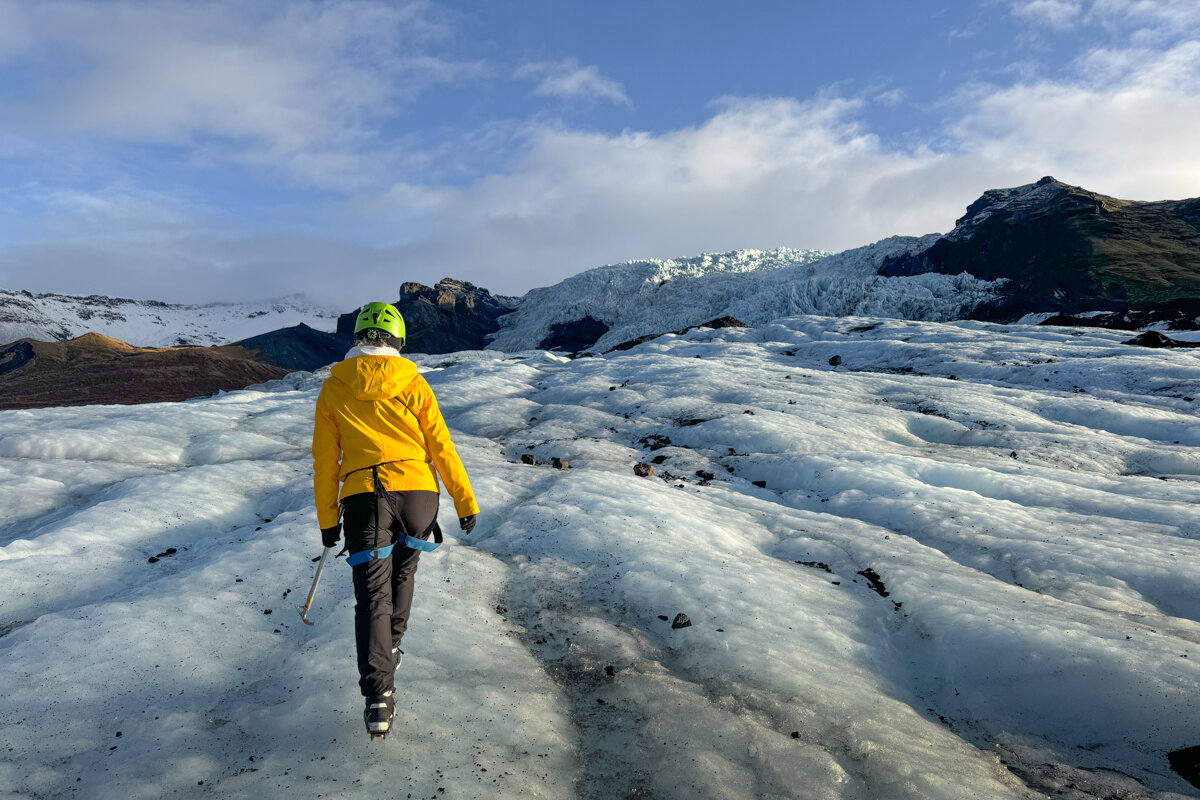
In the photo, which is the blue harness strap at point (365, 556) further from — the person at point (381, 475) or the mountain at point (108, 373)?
the mountain at point (108, 373)

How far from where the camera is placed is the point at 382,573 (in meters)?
4.70

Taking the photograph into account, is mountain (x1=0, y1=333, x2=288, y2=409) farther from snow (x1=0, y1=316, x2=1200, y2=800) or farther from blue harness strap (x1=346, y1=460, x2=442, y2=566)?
blue harness strap (x1=346, y1=460, x2=442, y2=566)

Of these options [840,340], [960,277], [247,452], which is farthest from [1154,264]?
[247,452]

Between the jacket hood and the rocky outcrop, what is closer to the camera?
the jacket hood

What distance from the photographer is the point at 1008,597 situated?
7008 millimetres

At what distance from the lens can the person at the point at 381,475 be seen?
4.64 meters

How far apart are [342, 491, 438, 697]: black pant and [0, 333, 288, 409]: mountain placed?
86.9 metres

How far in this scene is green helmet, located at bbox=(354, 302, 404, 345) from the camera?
16.7 feet

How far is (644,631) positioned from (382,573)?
3.08 m

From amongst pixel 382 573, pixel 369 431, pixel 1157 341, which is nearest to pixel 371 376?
pixel 369 431

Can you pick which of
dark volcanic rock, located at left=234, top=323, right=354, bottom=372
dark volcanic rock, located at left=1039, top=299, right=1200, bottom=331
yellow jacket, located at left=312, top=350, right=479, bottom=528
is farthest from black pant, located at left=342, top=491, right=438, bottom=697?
dark volcanic rock, located at left=234, top=323, right=354, bottom=372

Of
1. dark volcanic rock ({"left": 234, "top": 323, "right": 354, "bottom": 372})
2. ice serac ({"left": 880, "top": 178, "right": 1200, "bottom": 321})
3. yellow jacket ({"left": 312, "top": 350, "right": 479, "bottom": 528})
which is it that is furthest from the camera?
dark volcanic rock ({"left": 234, "top": 323, "right": 354, "bottom": 372})

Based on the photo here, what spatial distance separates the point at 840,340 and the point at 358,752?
37808 millimetres

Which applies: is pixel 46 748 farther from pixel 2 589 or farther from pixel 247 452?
pixel 247 452
